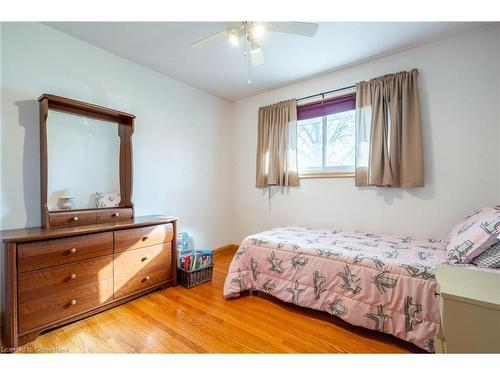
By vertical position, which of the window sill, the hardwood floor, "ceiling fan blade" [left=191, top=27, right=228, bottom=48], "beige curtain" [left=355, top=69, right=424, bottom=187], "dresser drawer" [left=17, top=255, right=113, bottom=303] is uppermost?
"ceiling fan blade" [left=191, top=27, right=228, bottom=48]

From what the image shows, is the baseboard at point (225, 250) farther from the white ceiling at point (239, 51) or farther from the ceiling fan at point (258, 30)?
the ceiling fan at point (258, 30)

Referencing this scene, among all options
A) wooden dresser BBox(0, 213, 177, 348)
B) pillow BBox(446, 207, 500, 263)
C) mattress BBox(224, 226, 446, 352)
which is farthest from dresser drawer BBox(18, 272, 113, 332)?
pillow BBox(446, 207, 500, 263)

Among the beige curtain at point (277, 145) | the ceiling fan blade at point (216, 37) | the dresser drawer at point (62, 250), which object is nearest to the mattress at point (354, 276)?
the beige curtain at point (277, 145)

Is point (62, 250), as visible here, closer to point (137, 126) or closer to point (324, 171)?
point (137, 126)

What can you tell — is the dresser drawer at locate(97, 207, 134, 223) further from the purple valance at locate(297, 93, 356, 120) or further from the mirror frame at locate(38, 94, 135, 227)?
the purple valance at locate(297, 93, 356, 120)

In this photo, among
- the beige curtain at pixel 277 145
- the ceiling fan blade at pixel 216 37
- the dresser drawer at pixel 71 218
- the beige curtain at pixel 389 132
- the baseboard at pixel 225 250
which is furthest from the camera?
the baseboard at pixel 225 250

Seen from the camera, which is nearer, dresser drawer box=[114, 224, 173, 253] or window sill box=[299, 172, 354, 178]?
dresser drawer box=[114, 224, 173, 253]

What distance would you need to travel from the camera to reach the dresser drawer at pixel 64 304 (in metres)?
1.44

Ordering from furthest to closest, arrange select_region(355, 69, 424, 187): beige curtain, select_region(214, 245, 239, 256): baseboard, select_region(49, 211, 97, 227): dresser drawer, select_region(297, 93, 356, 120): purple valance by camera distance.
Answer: select_region(214, 245, 239, 256): baseboard, select_region(297, 93, 356, 120): purple valance, select_region(355, 69, 424, 187): beige curtain, select_region(49, 211, 97, 227): dresser drawer

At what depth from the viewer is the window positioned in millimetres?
2721

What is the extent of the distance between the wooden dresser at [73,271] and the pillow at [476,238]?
2.42 metres

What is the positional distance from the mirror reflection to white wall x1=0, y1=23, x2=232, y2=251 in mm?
116
